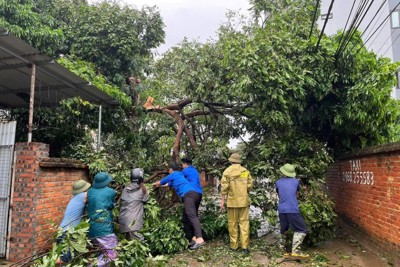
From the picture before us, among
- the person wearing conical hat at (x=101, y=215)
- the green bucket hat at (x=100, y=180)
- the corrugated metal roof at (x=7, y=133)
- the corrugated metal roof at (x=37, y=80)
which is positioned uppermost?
the corrugated metal roof at (x=37, y=80)

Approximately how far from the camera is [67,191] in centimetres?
577

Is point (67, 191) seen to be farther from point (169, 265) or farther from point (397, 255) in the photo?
point (397, 255)

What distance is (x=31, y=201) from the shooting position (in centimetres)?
496

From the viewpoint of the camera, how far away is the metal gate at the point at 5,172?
16.3 ft

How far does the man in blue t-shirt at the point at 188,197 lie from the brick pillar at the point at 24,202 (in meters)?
2.05

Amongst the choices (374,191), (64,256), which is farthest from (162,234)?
(374,191)

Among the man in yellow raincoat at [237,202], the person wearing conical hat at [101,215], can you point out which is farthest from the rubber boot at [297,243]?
the person wearing conical hat at [101,215]

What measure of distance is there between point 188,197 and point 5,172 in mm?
2974

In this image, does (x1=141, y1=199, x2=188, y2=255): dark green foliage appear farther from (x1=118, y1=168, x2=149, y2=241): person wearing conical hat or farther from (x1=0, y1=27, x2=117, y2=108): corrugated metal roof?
→ (x1=0, y1=27, x2=117, y2=108): corrugated metal roof

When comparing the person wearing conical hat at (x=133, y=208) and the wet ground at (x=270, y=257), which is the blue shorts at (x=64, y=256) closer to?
the person wearing conical hat at (x=133, y=208)

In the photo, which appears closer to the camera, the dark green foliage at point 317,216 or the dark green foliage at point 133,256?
the dark green foliage at point 133,256

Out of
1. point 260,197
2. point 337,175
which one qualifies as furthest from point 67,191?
point 337,175

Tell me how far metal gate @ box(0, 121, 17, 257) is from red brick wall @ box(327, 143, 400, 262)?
5796 millimetres

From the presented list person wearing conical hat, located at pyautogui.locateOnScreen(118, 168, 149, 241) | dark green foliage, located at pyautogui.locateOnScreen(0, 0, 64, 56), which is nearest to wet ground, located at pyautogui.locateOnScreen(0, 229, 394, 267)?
person wearing conical hat, located at pyautogui.locateOnScreen(118, 168, 149, 241)
